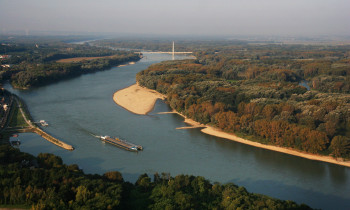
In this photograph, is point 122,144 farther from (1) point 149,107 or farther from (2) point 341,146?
(2) point 341,146

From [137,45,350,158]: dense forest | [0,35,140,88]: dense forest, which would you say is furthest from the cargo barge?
[0,35,140,88]: dense forest

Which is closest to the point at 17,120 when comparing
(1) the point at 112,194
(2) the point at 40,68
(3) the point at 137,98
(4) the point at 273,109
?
(3) the point at 137,98

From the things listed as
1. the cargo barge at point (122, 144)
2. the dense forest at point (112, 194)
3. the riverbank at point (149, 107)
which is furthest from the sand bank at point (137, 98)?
the dense forest at point (112, 194)

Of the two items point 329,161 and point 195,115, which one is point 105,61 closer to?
point 195,115

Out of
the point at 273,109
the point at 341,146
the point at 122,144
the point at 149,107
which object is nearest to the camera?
the point at 341,146

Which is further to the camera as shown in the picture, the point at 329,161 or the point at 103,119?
the point at 103,119

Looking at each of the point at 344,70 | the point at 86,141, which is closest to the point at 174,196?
the point at 86,141
